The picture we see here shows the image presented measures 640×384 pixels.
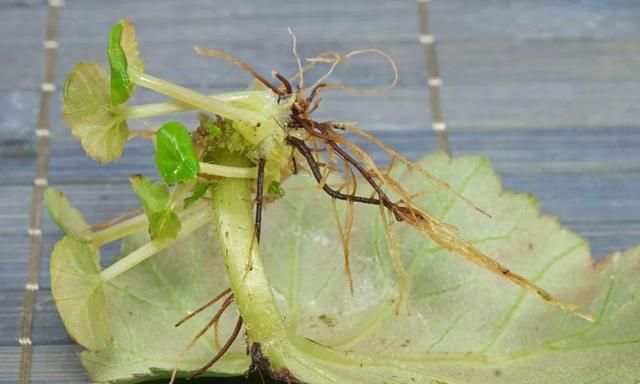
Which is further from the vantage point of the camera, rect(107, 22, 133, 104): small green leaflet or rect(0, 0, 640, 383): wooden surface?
rect(0, 0, 640, 383): wooden surface

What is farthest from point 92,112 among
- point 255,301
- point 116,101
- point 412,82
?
point 412,82

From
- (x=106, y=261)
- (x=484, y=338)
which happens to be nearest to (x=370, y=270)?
(x=484, y=338)

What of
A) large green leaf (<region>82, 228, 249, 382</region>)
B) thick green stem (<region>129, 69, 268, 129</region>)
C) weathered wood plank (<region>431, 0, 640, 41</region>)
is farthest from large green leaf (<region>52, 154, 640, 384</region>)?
weathered wood plank (<region>431, 0, 640, 41</region>)

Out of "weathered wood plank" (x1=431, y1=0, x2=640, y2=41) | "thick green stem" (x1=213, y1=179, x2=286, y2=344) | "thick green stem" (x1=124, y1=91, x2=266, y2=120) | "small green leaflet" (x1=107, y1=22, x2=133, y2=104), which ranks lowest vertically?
"thick green stem" (x1=213, y1=179, x2=286, y2=344)

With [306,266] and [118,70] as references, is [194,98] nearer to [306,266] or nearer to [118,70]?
[118,70]

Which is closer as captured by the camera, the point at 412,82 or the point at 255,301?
the point at 255,301

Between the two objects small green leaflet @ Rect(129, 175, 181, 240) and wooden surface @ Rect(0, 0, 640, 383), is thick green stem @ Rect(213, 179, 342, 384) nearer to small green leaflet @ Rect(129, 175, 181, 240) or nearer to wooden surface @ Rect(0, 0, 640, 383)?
small green leaflet @ Rect(129, 175, 181, 240)

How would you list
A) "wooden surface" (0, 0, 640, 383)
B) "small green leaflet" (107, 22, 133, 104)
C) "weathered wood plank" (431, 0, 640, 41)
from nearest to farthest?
1. "small green leaflet" (107, 22, 133, 104)
2. "wooden surface" (0, 0, 640, 383)
3. "weathered wood plank" (431, 0, 640, 41)

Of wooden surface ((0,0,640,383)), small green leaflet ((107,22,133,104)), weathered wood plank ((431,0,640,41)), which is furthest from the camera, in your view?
weathered wood plank ((431,0,640,41))
